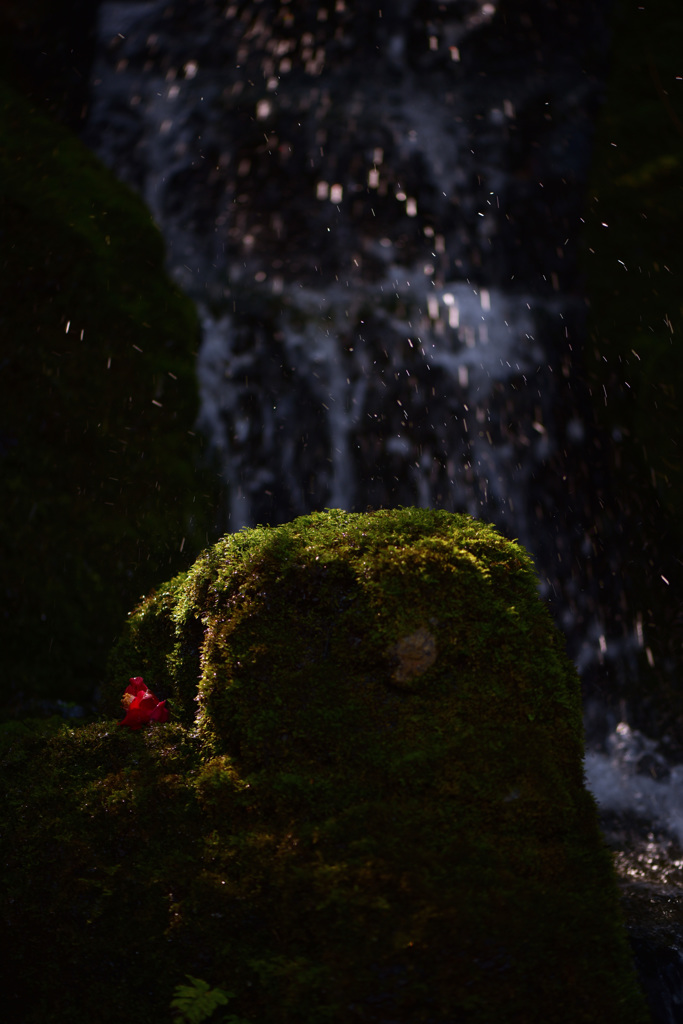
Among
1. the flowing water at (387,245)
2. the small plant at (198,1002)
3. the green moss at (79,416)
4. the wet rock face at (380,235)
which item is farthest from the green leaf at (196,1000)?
the wet rock face at (380,235)

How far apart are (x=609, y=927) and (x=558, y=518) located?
6490 millimetres

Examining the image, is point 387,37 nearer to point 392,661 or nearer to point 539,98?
point 539,98

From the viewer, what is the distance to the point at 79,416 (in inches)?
278

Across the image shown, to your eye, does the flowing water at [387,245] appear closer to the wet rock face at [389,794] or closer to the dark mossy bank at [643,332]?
the dark mossy bank at [643,332]

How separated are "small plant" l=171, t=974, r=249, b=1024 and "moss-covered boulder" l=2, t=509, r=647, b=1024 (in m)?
0.04

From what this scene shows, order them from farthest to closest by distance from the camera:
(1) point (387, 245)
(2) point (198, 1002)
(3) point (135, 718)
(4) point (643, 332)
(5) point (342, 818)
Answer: (1) point (387, 245) → (4) point (643, 332) → (3) point (135, 718) → (5) point (342, 818) → (2) point (198, 1002)

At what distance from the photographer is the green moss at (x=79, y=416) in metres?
6.58

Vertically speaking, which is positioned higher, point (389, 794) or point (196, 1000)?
point (389, 794)

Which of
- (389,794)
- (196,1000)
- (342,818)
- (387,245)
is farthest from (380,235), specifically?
(196,1000)

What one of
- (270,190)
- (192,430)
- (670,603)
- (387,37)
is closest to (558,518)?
(670,603)

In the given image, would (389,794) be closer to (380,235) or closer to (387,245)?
(387,245)

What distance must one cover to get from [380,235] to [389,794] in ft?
27.6

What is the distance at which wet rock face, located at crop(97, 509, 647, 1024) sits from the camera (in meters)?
2.25

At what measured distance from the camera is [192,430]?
299 inches
